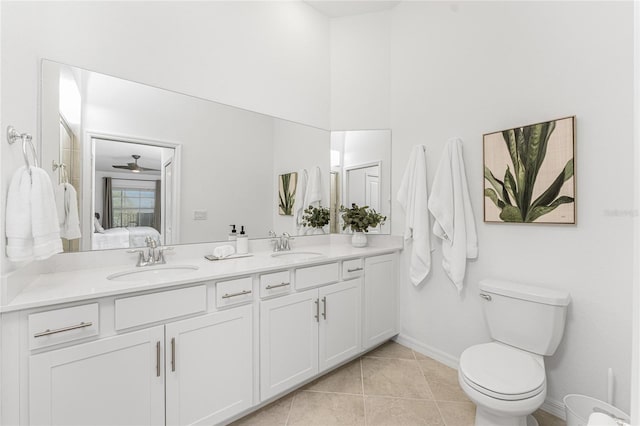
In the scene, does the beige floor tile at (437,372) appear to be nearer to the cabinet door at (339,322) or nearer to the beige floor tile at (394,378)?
the beige floor tile at (394,378)

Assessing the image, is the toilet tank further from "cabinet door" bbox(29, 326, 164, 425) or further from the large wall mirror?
"cabinet door" bbox(29, 326, 164, 425)

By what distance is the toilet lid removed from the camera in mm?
1307

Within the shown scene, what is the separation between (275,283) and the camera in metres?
1.71

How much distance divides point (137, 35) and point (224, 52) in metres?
0.56

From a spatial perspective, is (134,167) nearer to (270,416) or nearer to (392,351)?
(270,416)

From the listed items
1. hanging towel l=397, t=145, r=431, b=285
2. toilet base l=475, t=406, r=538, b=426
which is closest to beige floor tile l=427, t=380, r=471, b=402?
toilet base l=475, t=406, r=538, b=426

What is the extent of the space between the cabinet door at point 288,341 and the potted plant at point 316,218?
0.81 metres

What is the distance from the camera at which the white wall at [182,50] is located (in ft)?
4.10

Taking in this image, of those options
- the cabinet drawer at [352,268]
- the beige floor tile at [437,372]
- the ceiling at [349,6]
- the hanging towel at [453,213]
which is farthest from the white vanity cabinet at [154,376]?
the ceiling at [349,6]

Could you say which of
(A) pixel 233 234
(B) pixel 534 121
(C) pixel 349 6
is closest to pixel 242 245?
(A) pixel 233 234

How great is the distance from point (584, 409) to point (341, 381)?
4.49ft

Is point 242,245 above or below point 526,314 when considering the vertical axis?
above

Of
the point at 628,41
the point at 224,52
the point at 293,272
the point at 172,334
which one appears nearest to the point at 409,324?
the point at 293,272

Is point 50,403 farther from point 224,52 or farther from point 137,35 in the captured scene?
point 224,52
